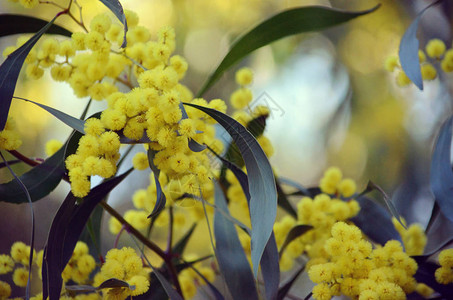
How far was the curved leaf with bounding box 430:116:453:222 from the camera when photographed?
541mm

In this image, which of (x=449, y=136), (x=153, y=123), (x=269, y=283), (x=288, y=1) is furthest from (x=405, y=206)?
(x=288, y=1)

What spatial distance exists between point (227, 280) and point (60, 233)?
197 millimetres

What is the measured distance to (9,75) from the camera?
0.44 meters

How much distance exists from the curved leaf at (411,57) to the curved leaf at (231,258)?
0.92 ft

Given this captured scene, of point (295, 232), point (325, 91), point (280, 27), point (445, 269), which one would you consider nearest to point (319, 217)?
point (295, 232)

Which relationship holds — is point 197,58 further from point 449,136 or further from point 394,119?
point 449,136

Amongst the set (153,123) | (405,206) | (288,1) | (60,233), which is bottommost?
(405,206)

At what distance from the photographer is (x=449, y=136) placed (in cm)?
58

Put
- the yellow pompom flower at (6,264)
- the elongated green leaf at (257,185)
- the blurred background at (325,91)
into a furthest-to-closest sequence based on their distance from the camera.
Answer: the blurred background at (325,91)
the yellow pompom flower at (6,264)
the elongated green leaf at (257,185)

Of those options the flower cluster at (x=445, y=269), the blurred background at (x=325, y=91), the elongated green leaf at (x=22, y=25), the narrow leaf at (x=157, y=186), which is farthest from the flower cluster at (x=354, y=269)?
the elongated green leaf at (x=22, y=25)

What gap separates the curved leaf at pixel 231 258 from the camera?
0.49 metres

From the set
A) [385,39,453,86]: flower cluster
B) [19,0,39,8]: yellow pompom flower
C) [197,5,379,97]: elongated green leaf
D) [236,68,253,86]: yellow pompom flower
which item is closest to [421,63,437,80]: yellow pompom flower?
[385,39,453,86]: flower cluster

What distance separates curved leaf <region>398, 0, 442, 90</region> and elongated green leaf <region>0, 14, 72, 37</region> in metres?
0.43

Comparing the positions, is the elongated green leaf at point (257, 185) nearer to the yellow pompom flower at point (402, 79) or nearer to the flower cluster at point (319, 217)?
the flower cluster at point (319, 217)
